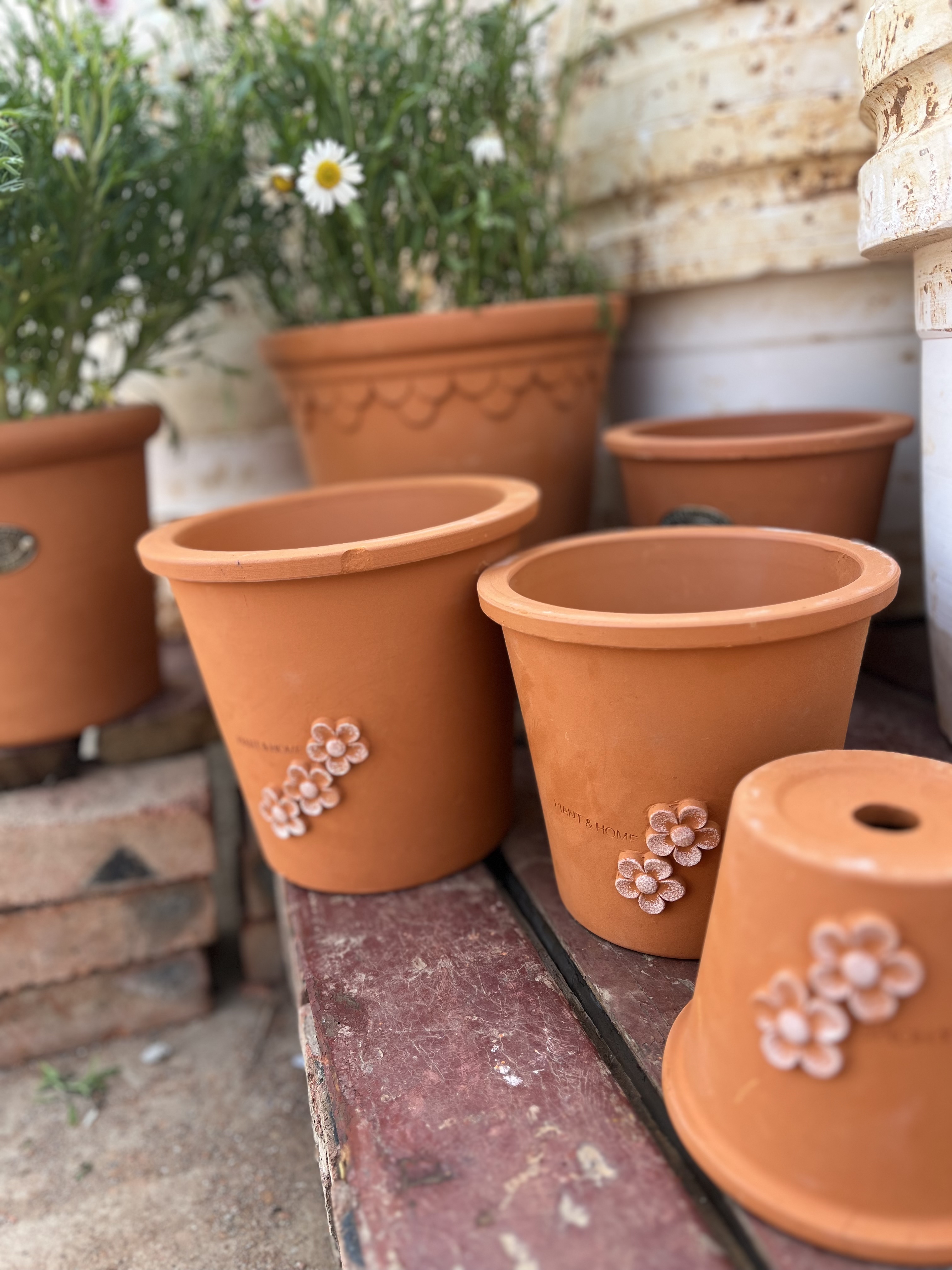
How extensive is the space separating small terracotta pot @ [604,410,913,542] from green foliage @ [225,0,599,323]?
36 centimetres

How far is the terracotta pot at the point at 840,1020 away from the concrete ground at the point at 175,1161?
1.77 ft

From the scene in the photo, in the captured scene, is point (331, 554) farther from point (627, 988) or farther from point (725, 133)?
point (725, 133)

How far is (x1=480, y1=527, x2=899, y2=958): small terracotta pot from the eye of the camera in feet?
2.23

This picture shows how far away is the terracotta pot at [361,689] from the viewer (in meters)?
0.84

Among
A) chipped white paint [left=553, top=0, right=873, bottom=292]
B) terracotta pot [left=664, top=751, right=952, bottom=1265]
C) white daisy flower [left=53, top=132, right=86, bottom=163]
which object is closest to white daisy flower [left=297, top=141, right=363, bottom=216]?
white daisy flower [left=53, top=132, right=86, bottom=163]

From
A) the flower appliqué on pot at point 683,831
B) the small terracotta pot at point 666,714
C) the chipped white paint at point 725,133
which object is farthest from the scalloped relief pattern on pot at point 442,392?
the flower appliqué on pot at point 683,831

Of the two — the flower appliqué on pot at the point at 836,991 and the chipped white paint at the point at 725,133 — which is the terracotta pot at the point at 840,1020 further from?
the chipped white paint at the point at 725,133

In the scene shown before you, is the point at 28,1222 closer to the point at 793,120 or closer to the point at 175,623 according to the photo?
the point at 175,623

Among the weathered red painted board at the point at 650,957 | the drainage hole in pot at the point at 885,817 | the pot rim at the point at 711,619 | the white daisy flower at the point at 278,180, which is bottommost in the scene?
the weathered red painted board at the point at 650,957

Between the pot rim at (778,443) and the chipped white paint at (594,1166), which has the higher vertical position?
the pot rim at (778,443)

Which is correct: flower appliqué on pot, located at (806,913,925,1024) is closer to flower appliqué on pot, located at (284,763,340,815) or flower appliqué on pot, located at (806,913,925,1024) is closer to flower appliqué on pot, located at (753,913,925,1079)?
flower appliqué on pot, located at (753,913,925,1079)

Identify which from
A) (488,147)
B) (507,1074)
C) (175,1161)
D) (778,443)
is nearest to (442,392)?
(488,147)

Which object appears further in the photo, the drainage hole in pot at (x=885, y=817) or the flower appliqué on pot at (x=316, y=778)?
the flower appliqué on pot at (x=316, y=778)

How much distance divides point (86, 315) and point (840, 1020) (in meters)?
1.13
